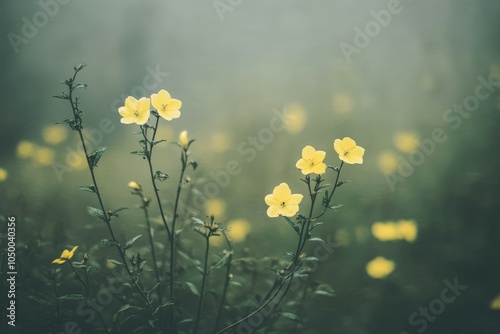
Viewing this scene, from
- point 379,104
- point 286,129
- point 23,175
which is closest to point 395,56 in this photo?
point 379,104

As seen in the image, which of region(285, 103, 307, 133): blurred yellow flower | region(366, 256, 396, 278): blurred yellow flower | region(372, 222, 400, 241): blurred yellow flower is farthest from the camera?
region(285, 103, 307, 133): blurred yellow flower

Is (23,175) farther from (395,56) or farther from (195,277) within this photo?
(395,56)
